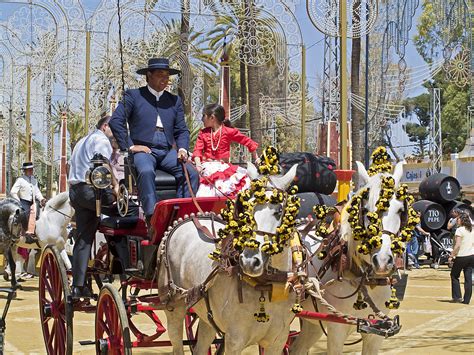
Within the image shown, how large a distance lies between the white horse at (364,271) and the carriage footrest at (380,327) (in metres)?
0.37

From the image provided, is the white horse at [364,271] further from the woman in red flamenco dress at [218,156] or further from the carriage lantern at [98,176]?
the carriage lantern at [98,176]

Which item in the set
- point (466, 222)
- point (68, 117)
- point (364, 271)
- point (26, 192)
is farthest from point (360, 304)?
point (68, 117)

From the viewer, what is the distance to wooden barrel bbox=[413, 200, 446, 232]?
27.1 m

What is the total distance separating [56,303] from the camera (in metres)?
8.60

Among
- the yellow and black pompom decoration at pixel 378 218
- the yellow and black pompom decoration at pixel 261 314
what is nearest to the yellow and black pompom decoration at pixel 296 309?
the yellow and black pompom decoration at pixel 261 314

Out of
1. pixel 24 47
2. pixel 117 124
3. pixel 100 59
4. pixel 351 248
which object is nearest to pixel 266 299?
pixel 351 248

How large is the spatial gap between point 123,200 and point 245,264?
2.26 meters

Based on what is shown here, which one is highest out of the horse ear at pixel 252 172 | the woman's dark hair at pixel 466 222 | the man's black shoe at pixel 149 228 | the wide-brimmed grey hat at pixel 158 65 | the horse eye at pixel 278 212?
the wide-brimmed grey hat at pixel 158 65

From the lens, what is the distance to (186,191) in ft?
25.6

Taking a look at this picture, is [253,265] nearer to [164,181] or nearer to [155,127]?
[164,181]

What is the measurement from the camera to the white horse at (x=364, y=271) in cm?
638

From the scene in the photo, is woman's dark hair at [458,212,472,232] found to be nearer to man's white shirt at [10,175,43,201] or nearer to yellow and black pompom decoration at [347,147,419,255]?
man's white shirt at [10,175,43,201]

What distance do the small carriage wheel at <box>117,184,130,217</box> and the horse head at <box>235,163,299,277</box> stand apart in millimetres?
1893

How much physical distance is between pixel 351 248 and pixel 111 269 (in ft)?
8.71
